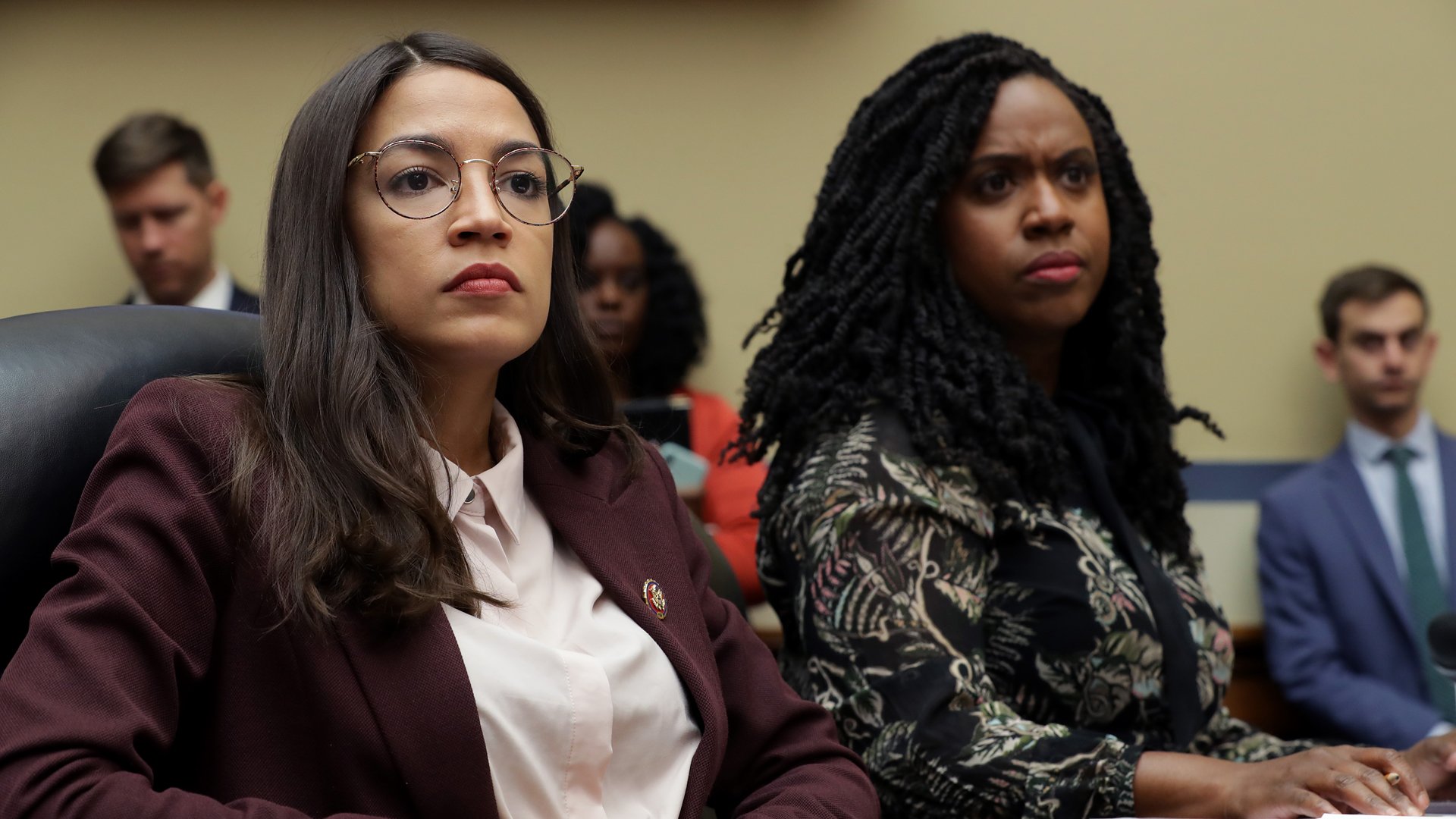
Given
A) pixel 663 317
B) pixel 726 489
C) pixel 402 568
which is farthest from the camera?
pixel 663 317

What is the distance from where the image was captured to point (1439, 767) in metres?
1.30

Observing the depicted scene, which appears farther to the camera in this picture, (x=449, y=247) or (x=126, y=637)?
(x=449, y=247)

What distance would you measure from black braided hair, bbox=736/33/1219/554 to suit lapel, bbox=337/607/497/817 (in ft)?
1.99

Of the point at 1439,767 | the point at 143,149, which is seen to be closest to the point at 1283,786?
the point at 1439,767

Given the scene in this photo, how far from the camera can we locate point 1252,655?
3.03 m

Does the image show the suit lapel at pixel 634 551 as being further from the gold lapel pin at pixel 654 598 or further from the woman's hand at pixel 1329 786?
the woman's hand at pixel 1329 786

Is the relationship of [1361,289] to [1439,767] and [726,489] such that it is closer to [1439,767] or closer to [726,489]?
[726,489]

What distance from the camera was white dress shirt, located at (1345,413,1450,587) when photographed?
2.94 m

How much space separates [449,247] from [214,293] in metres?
1.93

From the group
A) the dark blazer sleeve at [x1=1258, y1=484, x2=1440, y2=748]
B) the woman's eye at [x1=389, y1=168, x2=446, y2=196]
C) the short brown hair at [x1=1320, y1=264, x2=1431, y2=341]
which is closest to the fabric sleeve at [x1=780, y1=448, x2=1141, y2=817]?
the woman's eye at [x1=389, y1=168, x2=446, y2=196]

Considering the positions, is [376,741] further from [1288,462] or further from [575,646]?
[1288,462]

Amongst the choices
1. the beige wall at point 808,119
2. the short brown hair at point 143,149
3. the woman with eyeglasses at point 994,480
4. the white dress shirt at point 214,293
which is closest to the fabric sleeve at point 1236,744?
the woman with eyeglasses at point 994,480

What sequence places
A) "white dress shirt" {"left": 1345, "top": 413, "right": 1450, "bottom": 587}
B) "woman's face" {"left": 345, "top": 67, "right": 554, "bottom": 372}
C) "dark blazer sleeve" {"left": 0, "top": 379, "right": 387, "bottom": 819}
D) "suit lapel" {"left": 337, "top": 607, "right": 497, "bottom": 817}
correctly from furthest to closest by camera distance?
"white dress shirt" {"left": 1345, "top": 413, "right": 1450, "bottom": 587}, "woman's face" {"left": 345, "top": 67, "right": 554, "bottom": 372}, "suit lapel" {"left": 337, "top": 607, "right": 497, "bottom": 817}, "dark blazer sleeve" {"left": 0, "top": 379, "right": 387, "bottom": 819}

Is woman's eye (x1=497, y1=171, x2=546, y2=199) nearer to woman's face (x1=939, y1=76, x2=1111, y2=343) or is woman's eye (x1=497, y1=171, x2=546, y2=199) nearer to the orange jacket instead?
woman's face (x1=939, y1=76, x2=1111, y2=343)
